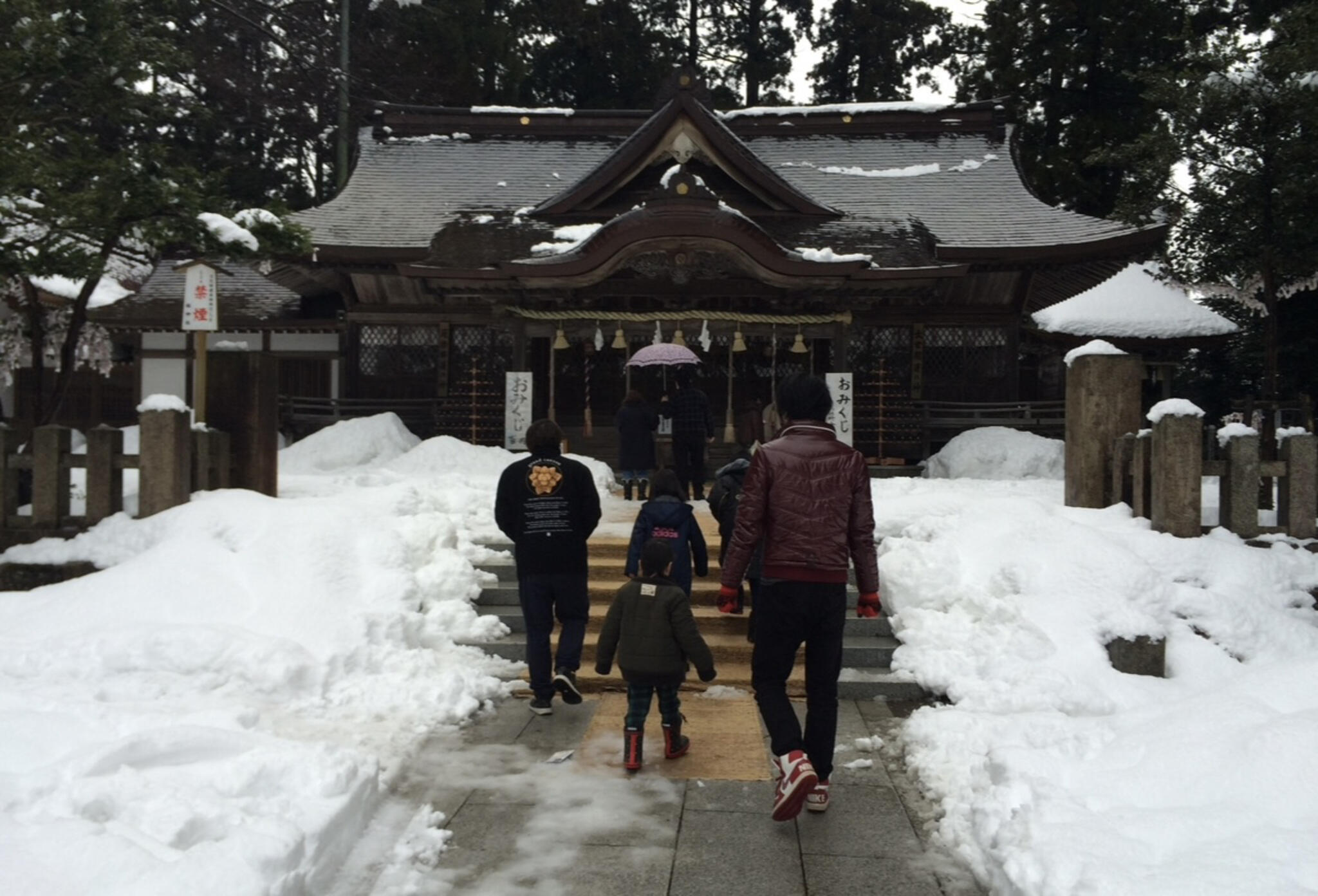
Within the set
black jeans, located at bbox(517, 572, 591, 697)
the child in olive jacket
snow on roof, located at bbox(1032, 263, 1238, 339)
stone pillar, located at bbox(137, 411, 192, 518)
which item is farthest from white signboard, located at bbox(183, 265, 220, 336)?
snow on roof, located at bbox(1032, 263, 1238, 339)

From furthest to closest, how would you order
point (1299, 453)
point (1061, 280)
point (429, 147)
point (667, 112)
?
point (429, 147), point (1061, 280), point (667, 112), point (1299, 453)

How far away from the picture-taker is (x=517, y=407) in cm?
1445

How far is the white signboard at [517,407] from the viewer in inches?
567

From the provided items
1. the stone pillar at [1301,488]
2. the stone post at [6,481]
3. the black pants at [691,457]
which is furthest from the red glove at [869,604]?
the stone post at [6,481]

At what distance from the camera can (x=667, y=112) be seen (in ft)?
51.6

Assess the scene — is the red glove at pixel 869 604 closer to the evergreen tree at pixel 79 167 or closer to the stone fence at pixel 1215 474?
the stone fence at pixel 1215 474

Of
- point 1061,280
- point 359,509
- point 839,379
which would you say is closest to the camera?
point 359,509

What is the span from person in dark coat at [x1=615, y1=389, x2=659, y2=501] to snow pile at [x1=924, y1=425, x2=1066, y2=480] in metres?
5.31

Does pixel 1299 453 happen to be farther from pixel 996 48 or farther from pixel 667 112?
pixel 996 48

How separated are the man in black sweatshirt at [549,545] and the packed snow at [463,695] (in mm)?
522

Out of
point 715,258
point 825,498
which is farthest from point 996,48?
point 825,498

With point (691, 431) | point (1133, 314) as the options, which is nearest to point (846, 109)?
point (1133, 314)

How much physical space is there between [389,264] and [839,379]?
23.9 feet

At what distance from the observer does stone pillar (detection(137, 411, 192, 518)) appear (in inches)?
312
